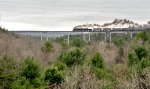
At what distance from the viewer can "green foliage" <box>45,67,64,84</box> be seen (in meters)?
29.7

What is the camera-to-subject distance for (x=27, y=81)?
25688 mm

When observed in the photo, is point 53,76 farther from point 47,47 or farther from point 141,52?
point 47,47

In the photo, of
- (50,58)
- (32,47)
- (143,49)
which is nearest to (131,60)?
(143,49)

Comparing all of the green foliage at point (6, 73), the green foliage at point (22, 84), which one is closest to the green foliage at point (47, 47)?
the green foliage at point (6, 73)

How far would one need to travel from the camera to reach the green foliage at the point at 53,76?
29688 mm

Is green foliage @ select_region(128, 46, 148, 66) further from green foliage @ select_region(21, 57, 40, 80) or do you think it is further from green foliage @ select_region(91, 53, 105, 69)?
green foliage @ select_region(21, 57, 40, 80)

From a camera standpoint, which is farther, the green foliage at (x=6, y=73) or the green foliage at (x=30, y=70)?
the green foliage at (x=30, y=70)

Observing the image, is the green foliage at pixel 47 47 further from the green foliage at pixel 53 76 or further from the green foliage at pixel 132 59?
the green foliage at pixel 53 76

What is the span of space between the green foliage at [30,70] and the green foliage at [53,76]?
2.56 metres

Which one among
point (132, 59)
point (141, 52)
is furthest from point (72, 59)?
point (141, 52)

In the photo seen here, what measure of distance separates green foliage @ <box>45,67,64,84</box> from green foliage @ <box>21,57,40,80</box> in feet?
8.40

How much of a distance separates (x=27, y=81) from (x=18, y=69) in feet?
3.81

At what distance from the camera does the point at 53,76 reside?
98.0 ft

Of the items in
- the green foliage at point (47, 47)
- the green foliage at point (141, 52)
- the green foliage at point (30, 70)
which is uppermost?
the green foliage at point (30, 70)
